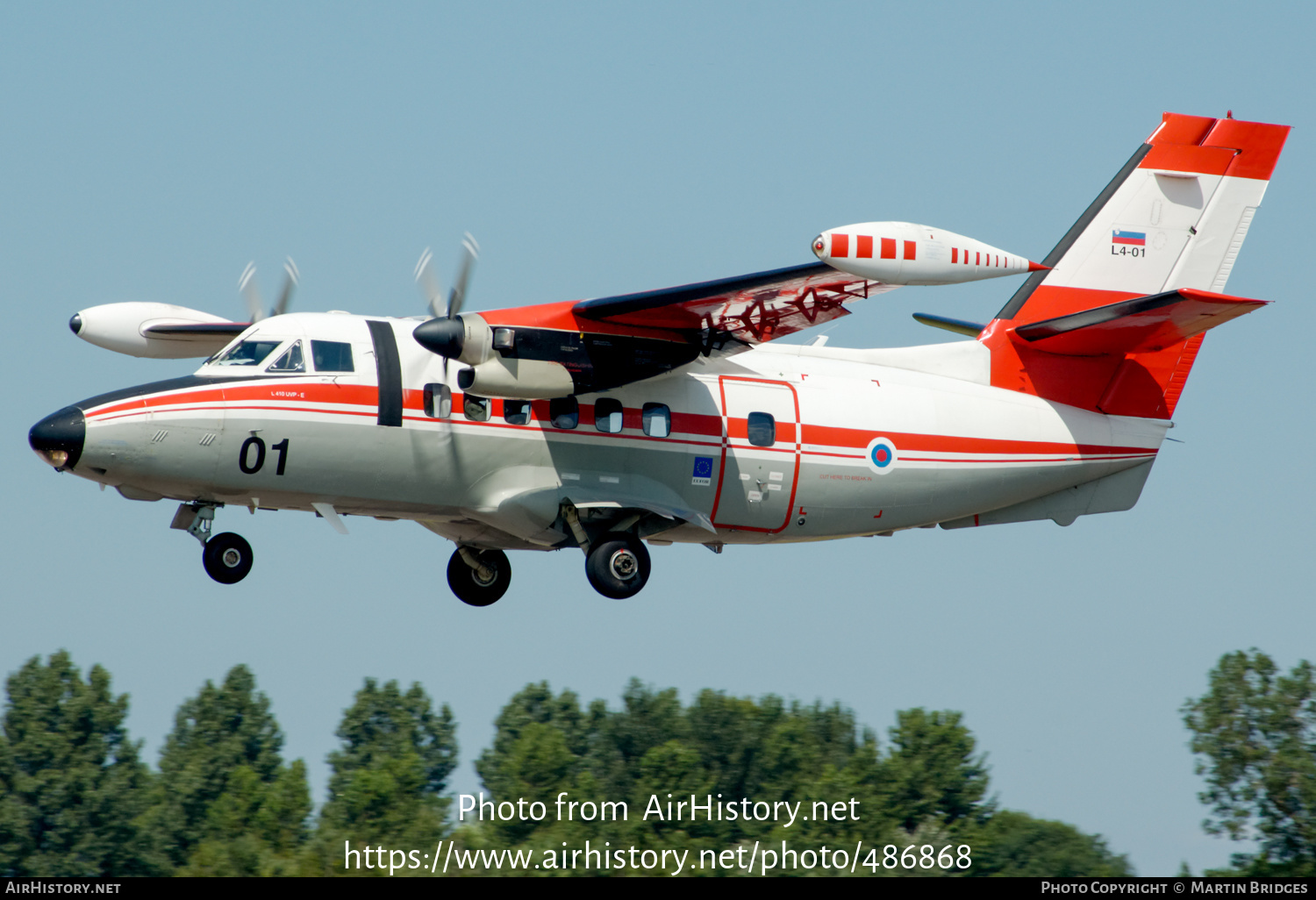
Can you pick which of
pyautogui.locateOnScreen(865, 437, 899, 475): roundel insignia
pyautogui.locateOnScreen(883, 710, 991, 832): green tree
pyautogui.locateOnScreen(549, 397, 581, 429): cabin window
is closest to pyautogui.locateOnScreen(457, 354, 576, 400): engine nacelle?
pyautogui.locateOnScreen(549, 397, 581, 429): cabin window

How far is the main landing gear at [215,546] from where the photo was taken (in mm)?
→ 15344

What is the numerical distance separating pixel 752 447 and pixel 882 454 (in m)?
1.60

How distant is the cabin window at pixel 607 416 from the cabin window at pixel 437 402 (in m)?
1.57

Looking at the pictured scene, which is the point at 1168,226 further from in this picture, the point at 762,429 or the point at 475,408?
the point at 475,408

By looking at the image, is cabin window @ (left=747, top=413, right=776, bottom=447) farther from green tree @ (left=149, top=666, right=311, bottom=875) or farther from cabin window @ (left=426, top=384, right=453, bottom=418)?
green tree @ (left=149, top=666, right=311, bottom=875)

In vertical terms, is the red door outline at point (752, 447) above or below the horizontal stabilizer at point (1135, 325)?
below

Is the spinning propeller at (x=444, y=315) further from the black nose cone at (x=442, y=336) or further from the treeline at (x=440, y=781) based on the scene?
the treeline at (x=440, y=781)

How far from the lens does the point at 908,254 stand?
1377 cm

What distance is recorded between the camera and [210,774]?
5278 centimetres

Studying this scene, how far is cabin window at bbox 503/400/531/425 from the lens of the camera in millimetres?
15836

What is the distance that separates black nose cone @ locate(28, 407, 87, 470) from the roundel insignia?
8.36m

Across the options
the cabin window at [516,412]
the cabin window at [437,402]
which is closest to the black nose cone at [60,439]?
the cabin window at [437,402]
